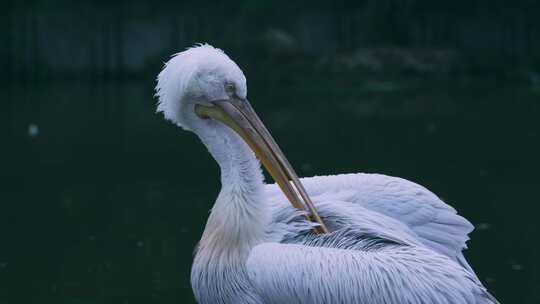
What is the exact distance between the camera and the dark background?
20.3ft

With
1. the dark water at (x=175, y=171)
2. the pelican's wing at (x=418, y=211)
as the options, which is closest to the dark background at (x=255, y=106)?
the dark water at (x=175, y=171)

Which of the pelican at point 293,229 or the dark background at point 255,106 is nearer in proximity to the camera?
the pelican at point 293,229

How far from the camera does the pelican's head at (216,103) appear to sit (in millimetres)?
3844

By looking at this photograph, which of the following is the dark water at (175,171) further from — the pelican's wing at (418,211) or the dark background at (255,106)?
the pelican's wing at (418,211)

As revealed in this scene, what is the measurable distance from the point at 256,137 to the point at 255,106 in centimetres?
1055

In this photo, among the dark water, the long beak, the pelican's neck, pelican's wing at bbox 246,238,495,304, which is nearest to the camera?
pelican's wing at bbox 246,238,495,304

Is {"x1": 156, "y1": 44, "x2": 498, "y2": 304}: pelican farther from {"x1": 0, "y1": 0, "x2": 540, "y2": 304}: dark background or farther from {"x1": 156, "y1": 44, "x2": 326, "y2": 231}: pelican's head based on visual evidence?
{"x1": 0, "y1": 0, "x2": 540, "y2": 304}: dark background

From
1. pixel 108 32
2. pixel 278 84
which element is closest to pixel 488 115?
pixel 278 84

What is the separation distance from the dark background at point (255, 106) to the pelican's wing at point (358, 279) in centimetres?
173

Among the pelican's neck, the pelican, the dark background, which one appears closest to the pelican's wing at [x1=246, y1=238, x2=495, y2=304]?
the pelican

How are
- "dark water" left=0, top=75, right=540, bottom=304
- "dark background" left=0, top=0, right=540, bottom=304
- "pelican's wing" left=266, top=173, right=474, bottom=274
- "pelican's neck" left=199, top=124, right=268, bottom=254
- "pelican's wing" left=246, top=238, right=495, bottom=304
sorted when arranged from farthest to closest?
"dark background" left=0, top=0, right=540, bottom=304 < "dark water" left=0, top=75, right=540, bottom=304 < "pelican's wing" left=266, top=173, right=474, bottom=274 < "pelican's neck" left=199, top=124, right=268, bottom=254 < "pelican's wing" left=246, top=238, right=495, bottom=304

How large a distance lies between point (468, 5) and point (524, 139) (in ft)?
33.6

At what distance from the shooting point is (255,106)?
14.5 meters

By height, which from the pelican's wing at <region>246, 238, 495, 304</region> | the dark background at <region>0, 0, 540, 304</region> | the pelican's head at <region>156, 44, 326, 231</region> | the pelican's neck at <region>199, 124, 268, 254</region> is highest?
the pelican's head at <region>156, 44, 326, 231</region>
